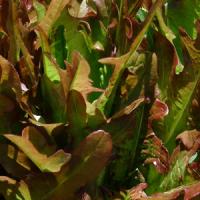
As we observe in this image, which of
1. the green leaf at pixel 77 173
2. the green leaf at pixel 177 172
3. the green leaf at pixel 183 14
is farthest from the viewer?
the green leaf at pixel 183 14

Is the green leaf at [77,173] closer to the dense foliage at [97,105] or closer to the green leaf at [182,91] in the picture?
the dense foliage at [97,105]

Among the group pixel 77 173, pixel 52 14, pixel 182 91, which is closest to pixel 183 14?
pixel 182 91

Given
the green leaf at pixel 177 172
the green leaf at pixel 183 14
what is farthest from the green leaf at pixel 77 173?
the green leaf at pixel 183 14

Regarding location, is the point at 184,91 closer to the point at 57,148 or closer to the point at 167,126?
the point at 167,126

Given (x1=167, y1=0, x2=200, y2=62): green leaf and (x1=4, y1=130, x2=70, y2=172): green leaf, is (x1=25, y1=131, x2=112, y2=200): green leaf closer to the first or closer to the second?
(x1=4, y1=130, x2=70, y2=172): green leaf

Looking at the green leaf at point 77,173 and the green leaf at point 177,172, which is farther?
the green leaf at point 177,172

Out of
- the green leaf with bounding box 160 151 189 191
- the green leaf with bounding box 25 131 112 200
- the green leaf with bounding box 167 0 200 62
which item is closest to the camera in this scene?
the green leaf with bounding box 25 131 112 200

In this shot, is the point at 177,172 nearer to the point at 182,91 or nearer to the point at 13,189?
the point at 182,91

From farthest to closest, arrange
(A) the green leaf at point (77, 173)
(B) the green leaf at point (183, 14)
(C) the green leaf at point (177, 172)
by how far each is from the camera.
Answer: (B) the green leaf at point (183, 14), (C) the green leaf at point (177, 172), (A) the green leaf at point (77, 173)

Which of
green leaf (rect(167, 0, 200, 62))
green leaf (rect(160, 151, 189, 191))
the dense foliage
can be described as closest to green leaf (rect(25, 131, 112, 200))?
the dense foliage
